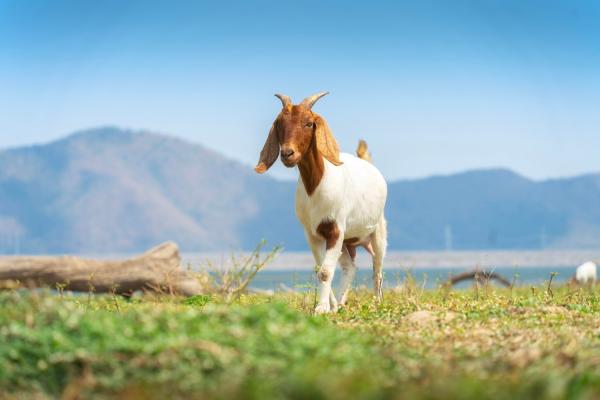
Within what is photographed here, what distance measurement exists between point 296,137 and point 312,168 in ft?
1.84

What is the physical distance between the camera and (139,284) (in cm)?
2195

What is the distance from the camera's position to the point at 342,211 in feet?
43.6

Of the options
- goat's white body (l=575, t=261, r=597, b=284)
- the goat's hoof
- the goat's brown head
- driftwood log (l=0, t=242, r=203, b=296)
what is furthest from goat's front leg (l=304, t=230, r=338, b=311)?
goat's white body (l=575, t=261, r=597, b=284)

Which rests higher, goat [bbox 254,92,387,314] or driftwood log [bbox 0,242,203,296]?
goat [bbox 254,92,387,314]

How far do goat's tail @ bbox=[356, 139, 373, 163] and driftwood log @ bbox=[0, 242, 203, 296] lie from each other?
660 centimetres

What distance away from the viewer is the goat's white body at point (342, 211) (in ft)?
43.0

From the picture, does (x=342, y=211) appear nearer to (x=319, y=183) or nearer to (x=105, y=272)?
(x=319, y=183)

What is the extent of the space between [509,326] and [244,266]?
2957 millimetres

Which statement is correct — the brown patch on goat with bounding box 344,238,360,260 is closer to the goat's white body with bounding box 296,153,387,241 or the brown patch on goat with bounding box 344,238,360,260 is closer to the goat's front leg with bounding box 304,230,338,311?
the goat's white body with bounding box 296,153,387,241

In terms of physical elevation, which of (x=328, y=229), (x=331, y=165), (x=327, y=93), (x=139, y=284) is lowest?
(x=139, y=284)

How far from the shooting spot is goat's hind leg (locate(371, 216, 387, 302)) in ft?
50.0

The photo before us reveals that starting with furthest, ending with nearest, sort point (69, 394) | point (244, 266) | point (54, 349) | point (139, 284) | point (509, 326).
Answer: point (139, 284) → point (509, 326) → point (244, 266) → point (54, 349) → point (69, 394)

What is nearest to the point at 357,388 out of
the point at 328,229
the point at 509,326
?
the point at 509,326

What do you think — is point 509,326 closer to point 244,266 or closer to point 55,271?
point 244,266
